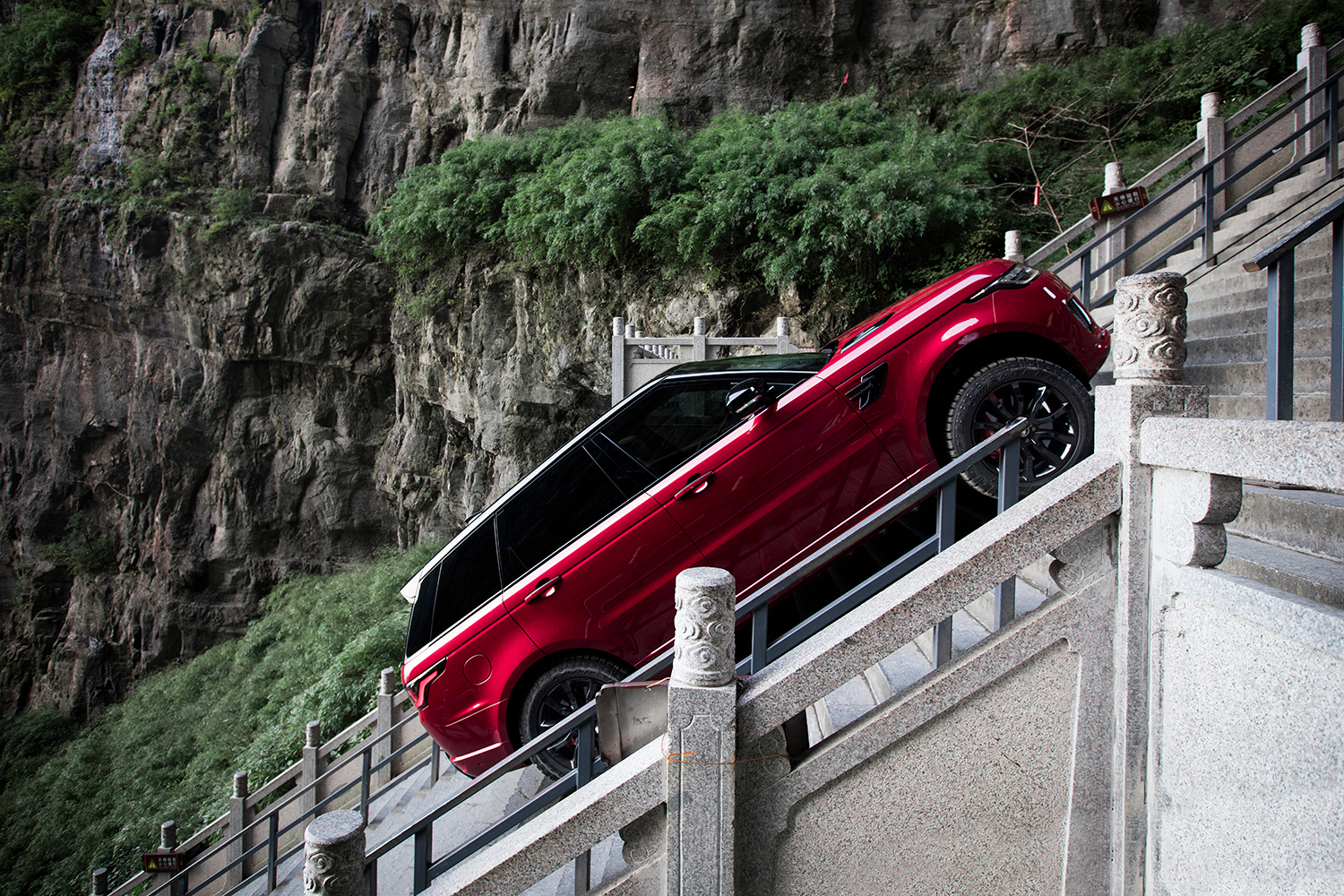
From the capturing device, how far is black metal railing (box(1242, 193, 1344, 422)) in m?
2.53

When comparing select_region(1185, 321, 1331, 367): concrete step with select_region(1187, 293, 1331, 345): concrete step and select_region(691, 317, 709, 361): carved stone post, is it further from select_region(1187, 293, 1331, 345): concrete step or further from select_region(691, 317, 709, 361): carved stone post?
select_region(691, 317, 709, 361): carved stone post

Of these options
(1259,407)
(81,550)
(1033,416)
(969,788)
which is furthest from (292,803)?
(81,550)

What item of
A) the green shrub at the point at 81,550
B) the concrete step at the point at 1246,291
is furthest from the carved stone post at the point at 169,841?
the green shrub at the point at 81,550

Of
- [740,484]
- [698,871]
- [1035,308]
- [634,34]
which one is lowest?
[698,871]

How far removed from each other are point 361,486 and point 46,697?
1114 centimetres

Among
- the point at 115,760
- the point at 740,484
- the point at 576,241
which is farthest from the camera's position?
the point at 115,760

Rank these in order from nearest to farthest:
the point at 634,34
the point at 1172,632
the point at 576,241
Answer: the point at 1172,632, the point at 576,241, the point at 634,34

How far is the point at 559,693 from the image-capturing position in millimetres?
3865

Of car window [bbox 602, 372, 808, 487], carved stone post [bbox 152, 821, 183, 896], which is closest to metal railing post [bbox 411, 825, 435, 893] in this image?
car window [bbox 602, 372, 808, 487]

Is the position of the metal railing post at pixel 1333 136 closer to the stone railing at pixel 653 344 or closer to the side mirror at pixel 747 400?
the stone railing at pixel 653 344

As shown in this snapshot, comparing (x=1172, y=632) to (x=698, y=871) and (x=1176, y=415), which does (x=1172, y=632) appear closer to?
(x=1176, y=415)

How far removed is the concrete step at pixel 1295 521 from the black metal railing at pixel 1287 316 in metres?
0.36

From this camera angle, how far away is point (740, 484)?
377 cm

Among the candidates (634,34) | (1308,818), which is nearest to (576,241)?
(634,34)
